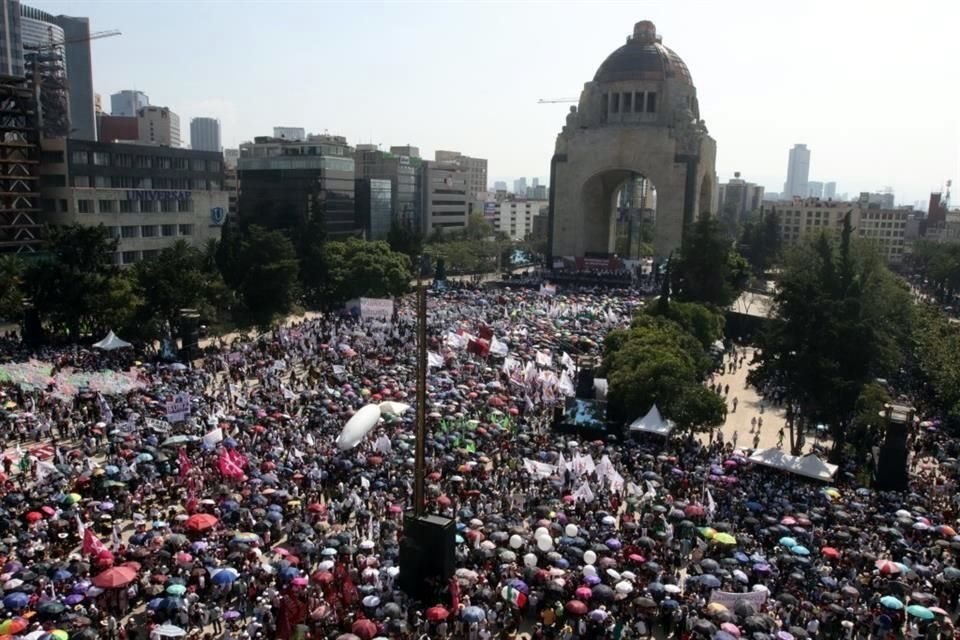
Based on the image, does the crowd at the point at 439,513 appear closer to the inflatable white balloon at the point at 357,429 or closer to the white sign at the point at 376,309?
the inflatable white balloon at the point at 357,429

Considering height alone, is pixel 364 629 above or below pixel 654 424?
below

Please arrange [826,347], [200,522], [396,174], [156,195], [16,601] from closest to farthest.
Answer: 1. [16,601]
2. [200,522]
3. [826,347]
4. [156,195]
5. [396,174]

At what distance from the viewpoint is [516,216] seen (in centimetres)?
17500

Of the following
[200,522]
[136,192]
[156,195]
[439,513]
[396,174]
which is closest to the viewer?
[200,522]

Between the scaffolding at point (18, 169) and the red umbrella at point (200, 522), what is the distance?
4342 cm

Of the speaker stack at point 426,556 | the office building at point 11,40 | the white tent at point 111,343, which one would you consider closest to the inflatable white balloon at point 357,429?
the speaker stack at point 426,556

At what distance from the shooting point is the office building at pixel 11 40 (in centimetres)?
9669

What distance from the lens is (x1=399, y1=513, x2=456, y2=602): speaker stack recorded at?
16.6m

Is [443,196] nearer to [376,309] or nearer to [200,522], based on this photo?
[376,309]

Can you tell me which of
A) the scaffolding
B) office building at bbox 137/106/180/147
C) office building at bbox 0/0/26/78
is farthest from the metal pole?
office building at bbox 137/106/180/147

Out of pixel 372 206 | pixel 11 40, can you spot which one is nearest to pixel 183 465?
pixel 372 206

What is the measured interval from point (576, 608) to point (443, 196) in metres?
103

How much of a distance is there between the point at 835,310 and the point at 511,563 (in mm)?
18122

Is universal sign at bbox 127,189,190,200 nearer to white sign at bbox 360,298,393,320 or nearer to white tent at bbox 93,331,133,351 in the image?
white tent at bbox 93,331,133,351
